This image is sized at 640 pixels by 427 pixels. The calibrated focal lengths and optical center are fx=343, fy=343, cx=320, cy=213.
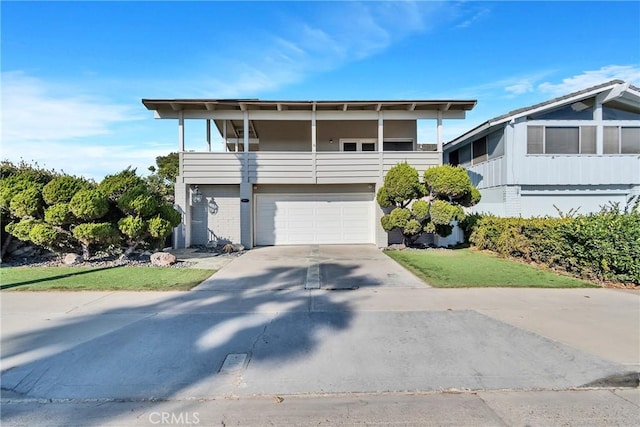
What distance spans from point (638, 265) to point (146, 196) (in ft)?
38.5

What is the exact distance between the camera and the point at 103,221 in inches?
381

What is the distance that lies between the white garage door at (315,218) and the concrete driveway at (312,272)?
2170 millimetres

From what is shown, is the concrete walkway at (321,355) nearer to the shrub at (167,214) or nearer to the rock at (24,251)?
the shrub at (167,214)

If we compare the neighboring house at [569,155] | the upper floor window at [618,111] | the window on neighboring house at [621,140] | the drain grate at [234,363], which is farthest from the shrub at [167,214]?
the upper floor window at [618,111]

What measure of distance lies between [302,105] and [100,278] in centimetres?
874

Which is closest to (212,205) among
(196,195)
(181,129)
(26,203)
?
(196,195)

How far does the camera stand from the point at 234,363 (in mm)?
3703

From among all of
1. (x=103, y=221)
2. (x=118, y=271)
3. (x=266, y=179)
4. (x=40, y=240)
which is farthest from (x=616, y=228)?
(x=40, y=240)

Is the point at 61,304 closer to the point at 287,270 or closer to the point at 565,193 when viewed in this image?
the point at 287,270

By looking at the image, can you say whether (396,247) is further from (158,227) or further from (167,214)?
(158,227)

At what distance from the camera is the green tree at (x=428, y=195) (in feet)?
37.9

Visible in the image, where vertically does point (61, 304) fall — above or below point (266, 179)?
below

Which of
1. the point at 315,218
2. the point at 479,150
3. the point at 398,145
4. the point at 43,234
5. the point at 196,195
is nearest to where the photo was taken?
the point at 43,234

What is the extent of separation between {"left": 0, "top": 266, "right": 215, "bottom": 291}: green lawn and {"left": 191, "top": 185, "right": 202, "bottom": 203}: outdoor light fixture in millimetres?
5114
